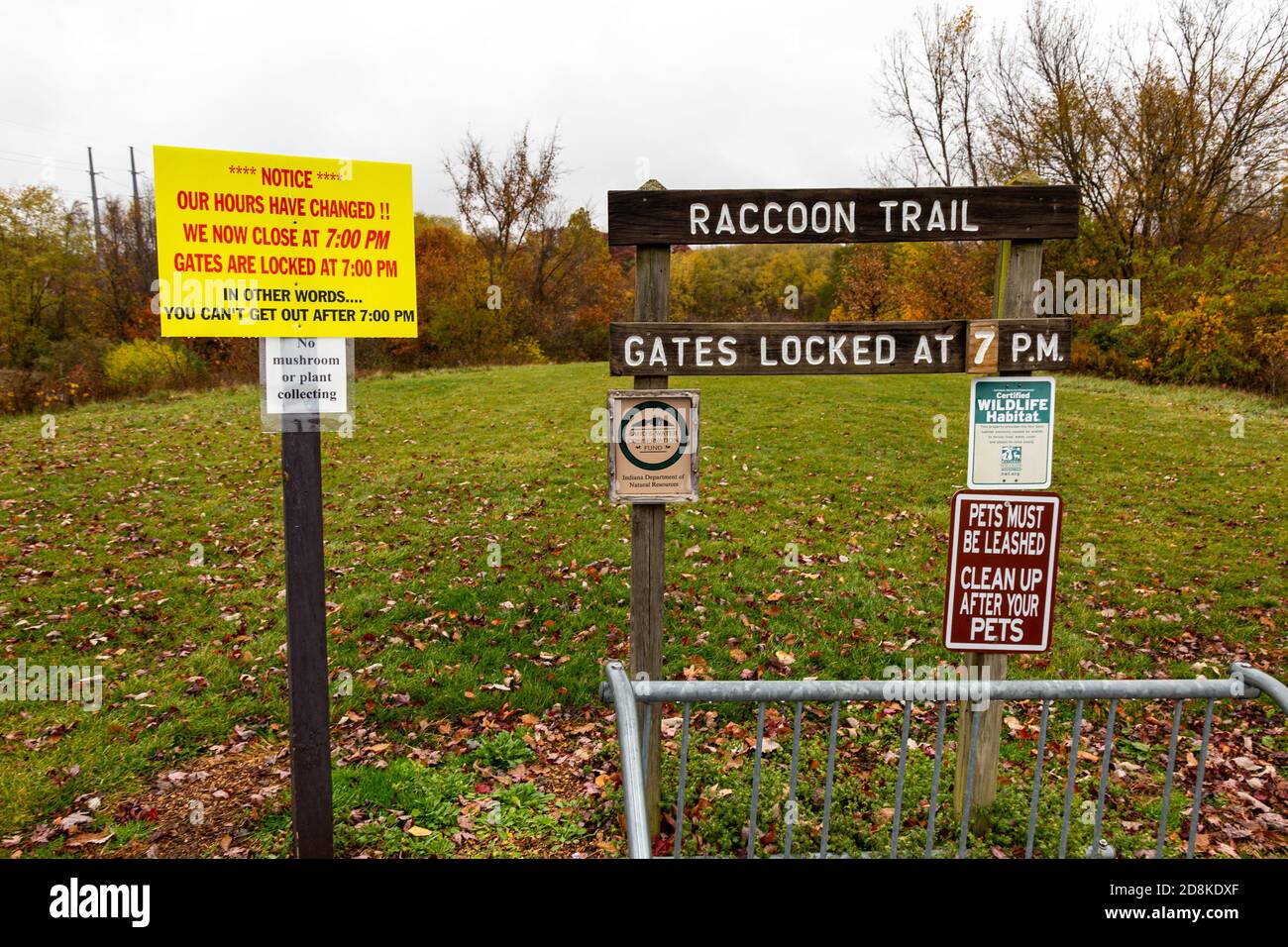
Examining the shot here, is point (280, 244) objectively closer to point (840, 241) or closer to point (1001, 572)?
point (840, 241)

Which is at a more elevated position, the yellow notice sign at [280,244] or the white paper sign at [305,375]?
the yellow notice sign at [280,244]

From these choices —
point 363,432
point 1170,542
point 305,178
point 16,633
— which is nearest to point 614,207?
point 305,178

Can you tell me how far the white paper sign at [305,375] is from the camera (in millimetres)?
3342

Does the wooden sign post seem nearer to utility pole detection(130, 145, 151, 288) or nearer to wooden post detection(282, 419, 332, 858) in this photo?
wooden post detection(282, 419, 332, 858)

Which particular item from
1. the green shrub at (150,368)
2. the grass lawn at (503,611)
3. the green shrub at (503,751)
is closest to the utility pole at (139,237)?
the green shrub at (150,368)

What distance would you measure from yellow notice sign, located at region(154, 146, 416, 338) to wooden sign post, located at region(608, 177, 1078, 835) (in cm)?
104

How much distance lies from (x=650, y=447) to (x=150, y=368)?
27.1 m

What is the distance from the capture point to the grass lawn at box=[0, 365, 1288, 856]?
170 inches

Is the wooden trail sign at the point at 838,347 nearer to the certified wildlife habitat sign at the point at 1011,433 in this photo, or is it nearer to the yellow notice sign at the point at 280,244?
the certified wildlife habitat sign at the point at 1011,433

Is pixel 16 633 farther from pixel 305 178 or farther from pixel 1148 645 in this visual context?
pixel 1148 645

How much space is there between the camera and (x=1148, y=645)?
6.08m

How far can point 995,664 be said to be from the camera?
3.84 metres

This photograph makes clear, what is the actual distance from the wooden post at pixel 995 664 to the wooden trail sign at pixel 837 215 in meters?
0.10

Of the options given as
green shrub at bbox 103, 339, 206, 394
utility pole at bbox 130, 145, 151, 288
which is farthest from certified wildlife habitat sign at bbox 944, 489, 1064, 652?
utility pole at bbox 130, 145, 151, 288
